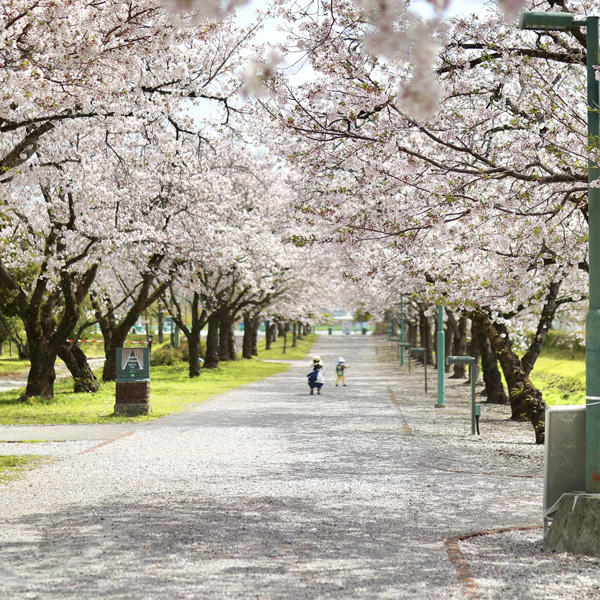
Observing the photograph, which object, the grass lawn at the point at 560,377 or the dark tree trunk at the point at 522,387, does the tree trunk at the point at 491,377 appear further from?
the dark tree trunk at the point at 522,387

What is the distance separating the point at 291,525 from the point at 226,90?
790 cm

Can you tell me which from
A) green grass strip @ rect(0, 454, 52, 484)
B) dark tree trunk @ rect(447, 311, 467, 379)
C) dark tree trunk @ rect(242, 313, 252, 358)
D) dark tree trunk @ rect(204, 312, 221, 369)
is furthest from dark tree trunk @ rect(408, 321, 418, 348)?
green grass strip @ rect(0, 454, 52, 484)

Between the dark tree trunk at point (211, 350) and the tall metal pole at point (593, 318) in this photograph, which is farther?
the dark tree trunk at point (211, 350)

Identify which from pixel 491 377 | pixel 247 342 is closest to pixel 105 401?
pixel 491 377

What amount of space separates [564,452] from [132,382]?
42.9ft

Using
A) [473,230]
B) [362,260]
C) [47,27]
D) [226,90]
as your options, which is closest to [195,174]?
[362,260]

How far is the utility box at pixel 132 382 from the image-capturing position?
1884cm

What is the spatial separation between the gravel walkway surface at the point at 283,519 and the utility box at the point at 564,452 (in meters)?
0.49

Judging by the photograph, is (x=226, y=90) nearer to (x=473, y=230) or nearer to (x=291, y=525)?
(x=473, y=230)

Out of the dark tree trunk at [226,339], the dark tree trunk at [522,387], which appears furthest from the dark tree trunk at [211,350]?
the dark tree trunk at [522,387]

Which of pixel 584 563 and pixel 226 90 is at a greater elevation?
pixel 226 90

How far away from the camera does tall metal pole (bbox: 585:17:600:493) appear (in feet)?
22.9

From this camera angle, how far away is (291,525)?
25.5 feet

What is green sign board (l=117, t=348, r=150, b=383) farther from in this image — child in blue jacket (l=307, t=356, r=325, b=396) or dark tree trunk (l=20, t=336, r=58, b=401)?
child in blue jacket (l=307, t=356, r=325, b=396)
